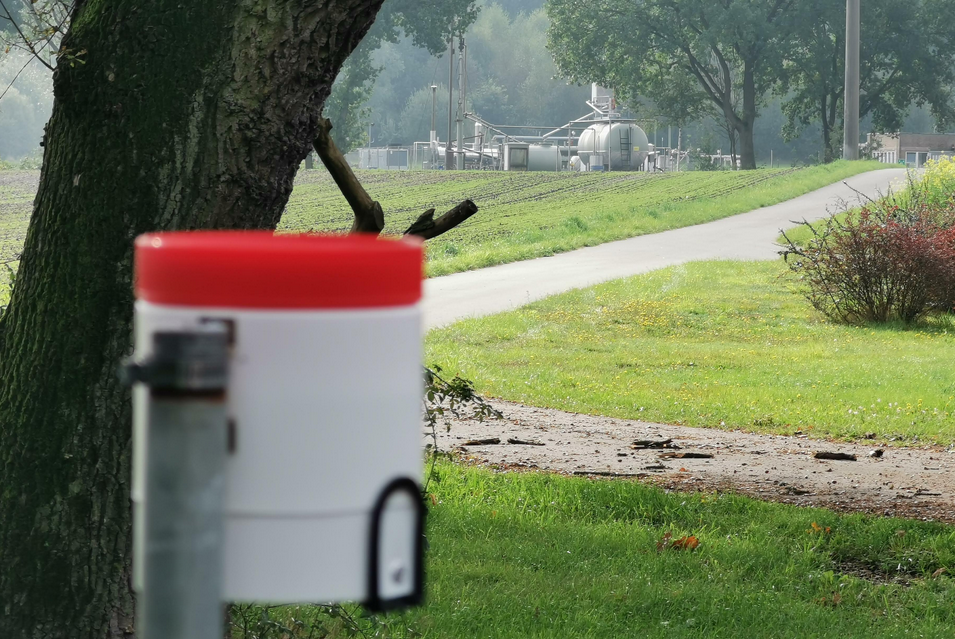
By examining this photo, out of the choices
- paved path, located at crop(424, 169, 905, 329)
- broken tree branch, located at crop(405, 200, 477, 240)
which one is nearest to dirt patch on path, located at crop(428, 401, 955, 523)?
broken tree branch, located at crop(405, 200, 477, 240)

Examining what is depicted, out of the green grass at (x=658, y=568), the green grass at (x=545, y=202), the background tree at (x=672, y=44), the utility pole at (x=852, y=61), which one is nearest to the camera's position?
the green grass at (x=658, y=568)

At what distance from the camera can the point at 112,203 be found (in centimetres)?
271

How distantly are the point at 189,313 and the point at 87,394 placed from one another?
1.84 m

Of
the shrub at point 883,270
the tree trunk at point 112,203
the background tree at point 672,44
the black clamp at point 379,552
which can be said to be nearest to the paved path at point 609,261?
the shrub at point 883,270

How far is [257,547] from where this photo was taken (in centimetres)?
105

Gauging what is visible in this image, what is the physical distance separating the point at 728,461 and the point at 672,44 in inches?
2015

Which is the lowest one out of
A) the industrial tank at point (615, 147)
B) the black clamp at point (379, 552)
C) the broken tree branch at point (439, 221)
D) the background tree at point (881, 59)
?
the black clamp at point (379, 552)

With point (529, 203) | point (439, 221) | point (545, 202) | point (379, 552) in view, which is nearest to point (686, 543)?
point (439, 221)

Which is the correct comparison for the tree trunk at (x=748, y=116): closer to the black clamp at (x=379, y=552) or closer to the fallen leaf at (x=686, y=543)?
the fallen leaf at (x=686, y=543)

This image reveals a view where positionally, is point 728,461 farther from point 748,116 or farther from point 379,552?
point 748,116

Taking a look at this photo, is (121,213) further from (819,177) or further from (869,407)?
(819,177)

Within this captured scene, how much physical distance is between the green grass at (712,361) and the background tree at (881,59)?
1644 inches

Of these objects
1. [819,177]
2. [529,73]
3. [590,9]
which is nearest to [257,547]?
[819,177]

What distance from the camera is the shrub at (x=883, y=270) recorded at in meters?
15.0
